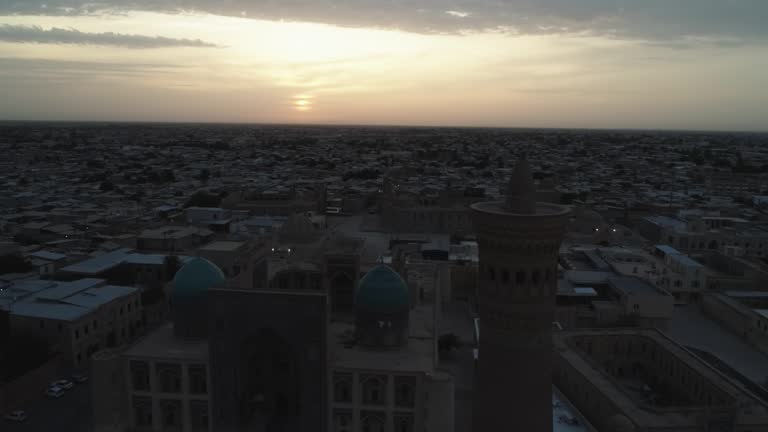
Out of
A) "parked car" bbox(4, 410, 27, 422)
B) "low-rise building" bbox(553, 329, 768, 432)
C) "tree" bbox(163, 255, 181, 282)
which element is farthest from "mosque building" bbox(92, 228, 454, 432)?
"tree" bbox(163, 255, 181, 282)

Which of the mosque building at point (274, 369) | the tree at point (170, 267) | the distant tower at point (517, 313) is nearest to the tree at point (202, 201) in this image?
the tree at point (170, 267)

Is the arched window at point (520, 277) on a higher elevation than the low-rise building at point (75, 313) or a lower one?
higher

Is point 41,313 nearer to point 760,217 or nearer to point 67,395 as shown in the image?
point 67,395

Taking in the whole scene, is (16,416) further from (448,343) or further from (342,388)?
(448,343)

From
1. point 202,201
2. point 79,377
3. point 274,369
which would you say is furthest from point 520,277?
point 202,201

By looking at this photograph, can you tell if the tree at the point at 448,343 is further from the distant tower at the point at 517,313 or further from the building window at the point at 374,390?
the distant tower at the point at 517,313
